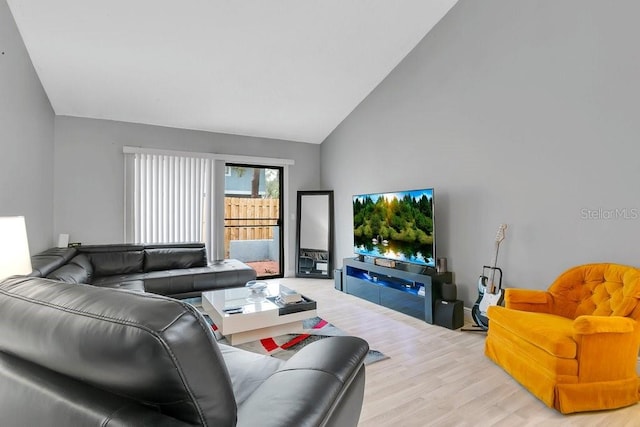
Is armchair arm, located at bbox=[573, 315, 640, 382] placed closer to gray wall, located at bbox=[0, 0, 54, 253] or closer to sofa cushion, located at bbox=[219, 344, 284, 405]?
sofa cushion, located at bbox=[219, 344, 284, 405]

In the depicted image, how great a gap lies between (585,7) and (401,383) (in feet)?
10.7

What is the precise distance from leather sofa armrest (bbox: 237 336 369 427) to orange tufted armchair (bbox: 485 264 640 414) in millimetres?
1396

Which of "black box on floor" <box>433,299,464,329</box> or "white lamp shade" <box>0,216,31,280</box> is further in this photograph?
"black box on floor" <box>433,299,464,329</box>

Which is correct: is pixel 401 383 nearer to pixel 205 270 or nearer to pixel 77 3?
pixel 205 270

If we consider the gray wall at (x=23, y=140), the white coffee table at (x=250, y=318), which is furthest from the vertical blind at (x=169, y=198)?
the white coffee table at (x=250, y=318)

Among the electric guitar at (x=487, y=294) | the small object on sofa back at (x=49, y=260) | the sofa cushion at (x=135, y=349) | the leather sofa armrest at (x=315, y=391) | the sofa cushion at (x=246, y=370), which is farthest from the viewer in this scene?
the electric guitar at (x=487, y=294)

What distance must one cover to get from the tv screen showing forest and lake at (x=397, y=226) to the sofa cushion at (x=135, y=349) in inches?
123

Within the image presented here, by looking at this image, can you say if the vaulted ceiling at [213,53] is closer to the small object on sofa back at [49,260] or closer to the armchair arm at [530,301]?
the small object on sofa back at [49,260]

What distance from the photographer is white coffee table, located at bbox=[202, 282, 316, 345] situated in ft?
8.63

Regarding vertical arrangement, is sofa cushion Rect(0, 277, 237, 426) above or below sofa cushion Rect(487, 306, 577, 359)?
above

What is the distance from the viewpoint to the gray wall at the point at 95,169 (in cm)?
428

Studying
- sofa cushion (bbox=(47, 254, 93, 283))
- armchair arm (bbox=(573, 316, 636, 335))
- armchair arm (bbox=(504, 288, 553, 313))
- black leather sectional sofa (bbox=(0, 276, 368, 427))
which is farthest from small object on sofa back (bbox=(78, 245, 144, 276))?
armchair arm (bbox=(573, 316, 636, 335))

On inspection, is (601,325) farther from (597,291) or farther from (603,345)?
(597,291)

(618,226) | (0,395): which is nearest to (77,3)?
(0,395)
